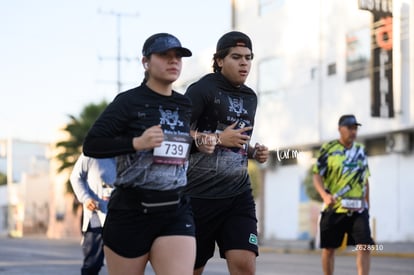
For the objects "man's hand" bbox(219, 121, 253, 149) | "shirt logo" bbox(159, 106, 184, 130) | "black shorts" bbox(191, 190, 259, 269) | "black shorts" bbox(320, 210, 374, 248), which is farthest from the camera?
"black shorts" bbox(320, 210, 374, 248)

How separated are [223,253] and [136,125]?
1.57 metres

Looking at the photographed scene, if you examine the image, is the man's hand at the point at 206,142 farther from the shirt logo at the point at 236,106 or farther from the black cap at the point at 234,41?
the black cap at the point at 234,41

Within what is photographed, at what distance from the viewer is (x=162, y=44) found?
5.33 metres

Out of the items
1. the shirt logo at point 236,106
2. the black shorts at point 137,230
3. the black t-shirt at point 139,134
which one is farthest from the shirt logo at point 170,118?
the shirt logo at point 236,106

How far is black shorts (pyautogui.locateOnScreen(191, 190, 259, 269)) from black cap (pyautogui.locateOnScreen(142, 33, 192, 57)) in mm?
1459

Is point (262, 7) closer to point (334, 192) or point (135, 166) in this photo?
point (334, 192)

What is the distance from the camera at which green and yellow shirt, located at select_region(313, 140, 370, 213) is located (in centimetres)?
959

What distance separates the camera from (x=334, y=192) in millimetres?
9641

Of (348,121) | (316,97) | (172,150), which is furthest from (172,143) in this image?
(316,97)

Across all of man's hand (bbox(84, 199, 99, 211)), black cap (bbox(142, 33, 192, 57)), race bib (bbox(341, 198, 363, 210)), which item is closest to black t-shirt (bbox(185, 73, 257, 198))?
black cap (bbox(142, 33, 192, 57))

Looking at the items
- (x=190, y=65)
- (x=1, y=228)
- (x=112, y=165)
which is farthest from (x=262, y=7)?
(x=1, y=228)

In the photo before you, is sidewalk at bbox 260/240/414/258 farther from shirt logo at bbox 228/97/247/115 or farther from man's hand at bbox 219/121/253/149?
man's hand at bbox 219/121/253/149

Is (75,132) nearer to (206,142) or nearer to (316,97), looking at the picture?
(316,97)

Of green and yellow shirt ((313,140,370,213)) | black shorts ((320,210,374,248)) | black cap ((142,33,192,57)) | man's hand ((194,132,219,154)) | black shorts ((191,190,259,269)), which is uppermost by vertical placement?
black cap ((142,33,192,57))
